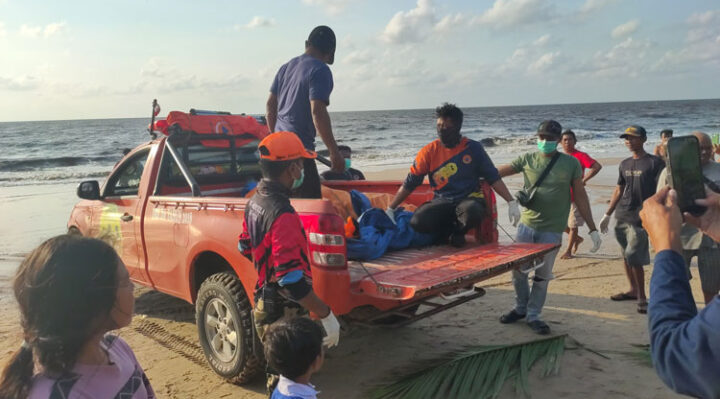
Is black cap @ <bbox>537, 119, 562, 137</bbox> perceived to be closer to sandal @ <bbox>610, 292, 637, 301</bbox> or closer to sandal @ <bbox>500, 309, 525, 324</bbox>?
sandal @ <bbox>500, 309, 525, 324</bbox>

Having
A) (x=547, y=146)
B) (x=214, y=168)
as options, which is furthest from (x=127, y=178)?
(x=547, y=146)

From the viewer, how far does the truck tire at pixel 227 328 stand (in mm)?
3699

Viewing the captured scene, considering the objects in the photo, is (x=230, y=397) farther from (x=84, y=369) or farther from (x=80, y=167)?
(x=80, y=167)

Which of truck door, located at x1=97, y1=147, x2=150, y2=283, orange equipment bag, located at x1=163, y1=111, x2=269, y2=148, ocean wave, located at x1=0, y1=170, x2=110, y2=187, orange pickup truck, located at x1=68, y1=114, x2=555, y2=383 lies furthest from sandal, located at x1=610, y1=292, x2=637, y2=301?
ocean wave, located at x1=0, y1=170, x2=110, y2=187

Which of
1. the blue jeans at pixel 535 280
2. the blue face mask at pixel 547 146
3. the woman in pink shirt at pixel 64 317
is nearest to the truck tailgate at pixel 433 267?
the blue jeans at pixel 535 280

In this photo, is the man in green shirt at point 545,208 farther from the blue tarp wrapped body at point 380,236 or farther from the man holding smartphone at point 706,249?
the blue tarp wrapped body at point 380,236

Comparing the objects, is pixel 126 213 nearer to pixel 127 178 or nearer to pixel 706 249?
pixel 127 178

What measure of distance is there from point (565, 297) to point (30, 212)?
1146 cm

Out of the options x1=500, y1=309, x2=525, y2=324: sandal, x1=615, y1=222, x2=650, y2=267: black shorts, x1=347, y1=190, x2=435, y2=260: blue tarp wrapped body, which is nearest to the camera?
x1=347, y1=190, x2=435, y2=260: blue tarp wrapped body

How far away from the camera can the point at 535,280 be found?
5066mm

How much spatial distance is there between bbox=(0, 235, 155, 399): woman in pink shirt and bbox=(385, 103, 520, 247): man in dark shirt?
10.4 feet

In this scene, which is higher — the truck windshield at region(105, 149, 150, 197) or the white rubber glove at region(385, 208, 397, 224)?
the truck windshield at region(105, 149, 150, 197)

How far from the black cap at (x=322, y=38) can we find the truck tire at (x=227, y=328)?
2099 mm

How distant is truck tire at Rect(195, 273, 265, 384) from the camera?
3.70 metres
